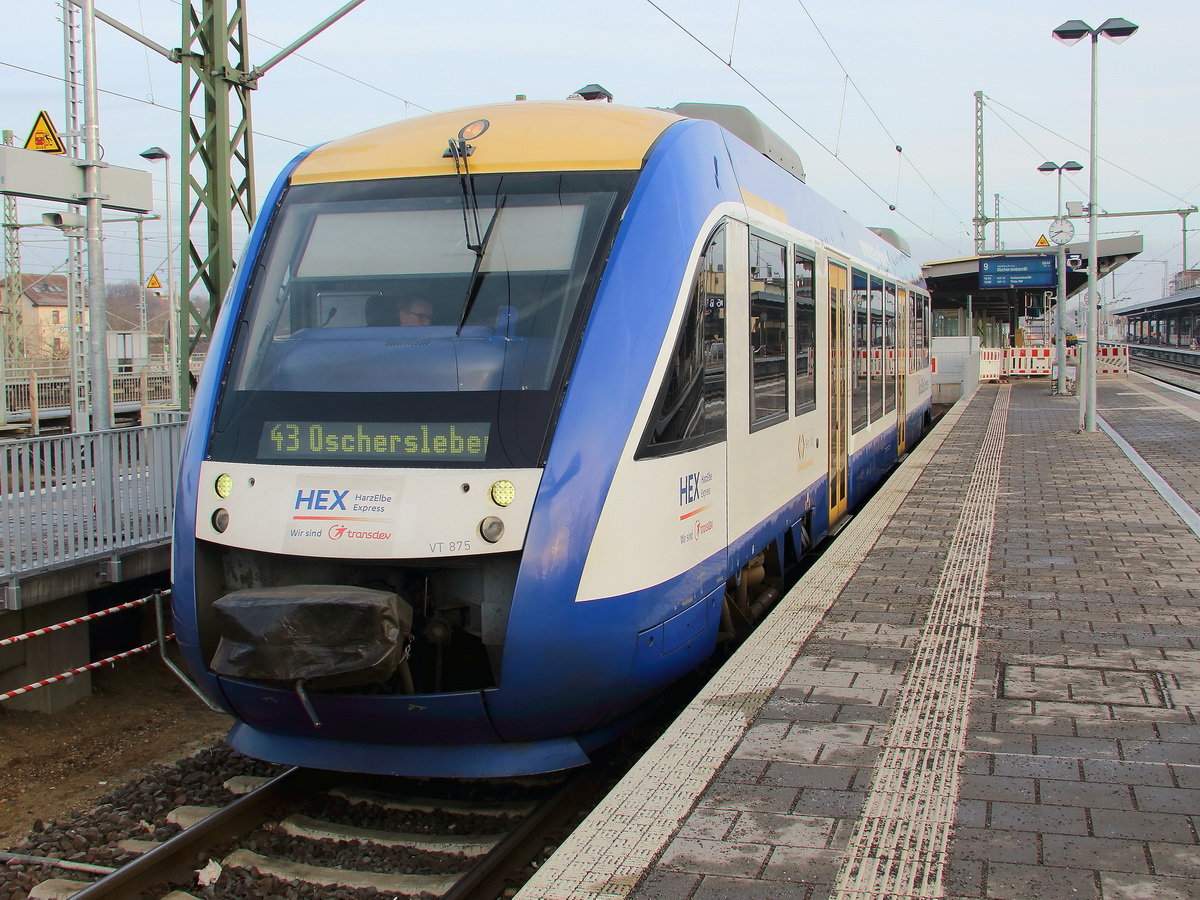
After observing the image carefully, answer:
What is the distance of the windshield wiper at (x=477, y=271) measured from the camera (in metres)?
5.02

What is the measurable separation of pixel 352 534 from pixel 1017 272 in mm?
31796

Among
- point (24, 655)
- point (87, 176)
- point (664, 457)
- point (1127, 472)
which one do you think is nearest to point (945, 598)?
point (664, 457)

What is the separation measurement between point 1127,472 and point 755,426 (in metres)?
8.05

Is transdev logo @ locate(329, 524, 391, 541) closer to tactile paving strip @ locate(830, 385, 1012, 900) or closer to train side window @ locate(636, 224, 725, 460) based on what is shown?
train side window @ locate(636, 224, 725, 460)

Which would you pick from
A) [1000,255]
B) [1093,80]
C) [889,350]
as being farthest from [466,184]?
[1000,255]

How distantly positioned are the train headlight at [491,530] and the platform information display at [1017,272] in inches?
1235

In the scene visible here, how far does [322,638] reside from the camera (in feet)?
14.2

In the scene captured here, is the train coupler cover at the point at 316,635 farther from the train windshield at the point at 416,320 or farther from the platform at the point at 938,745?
the platform at the point at 938,745

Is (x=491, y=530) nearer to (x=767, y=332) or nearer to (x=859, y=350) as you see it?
(x=767, y=332)

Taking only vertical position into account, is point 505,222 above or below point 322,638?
above

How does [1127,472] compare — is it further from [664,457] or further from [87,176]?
[87,176]

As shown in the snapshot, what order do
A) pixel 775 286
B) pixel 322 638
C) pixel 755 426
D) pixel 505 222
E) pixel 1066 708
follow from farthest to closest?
pixel 775 286 → pixel 755 426 → pixel 505 222 → pixel 1066 708 → pixel 322 638

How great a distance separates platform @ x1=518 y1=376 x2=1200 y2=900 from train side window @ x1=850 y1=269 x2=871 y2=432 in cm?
196

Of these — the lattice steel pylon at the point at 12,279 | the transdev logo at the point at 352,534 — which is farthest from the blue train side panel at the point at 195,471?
the lattice steel pylon at the point at 12,279
